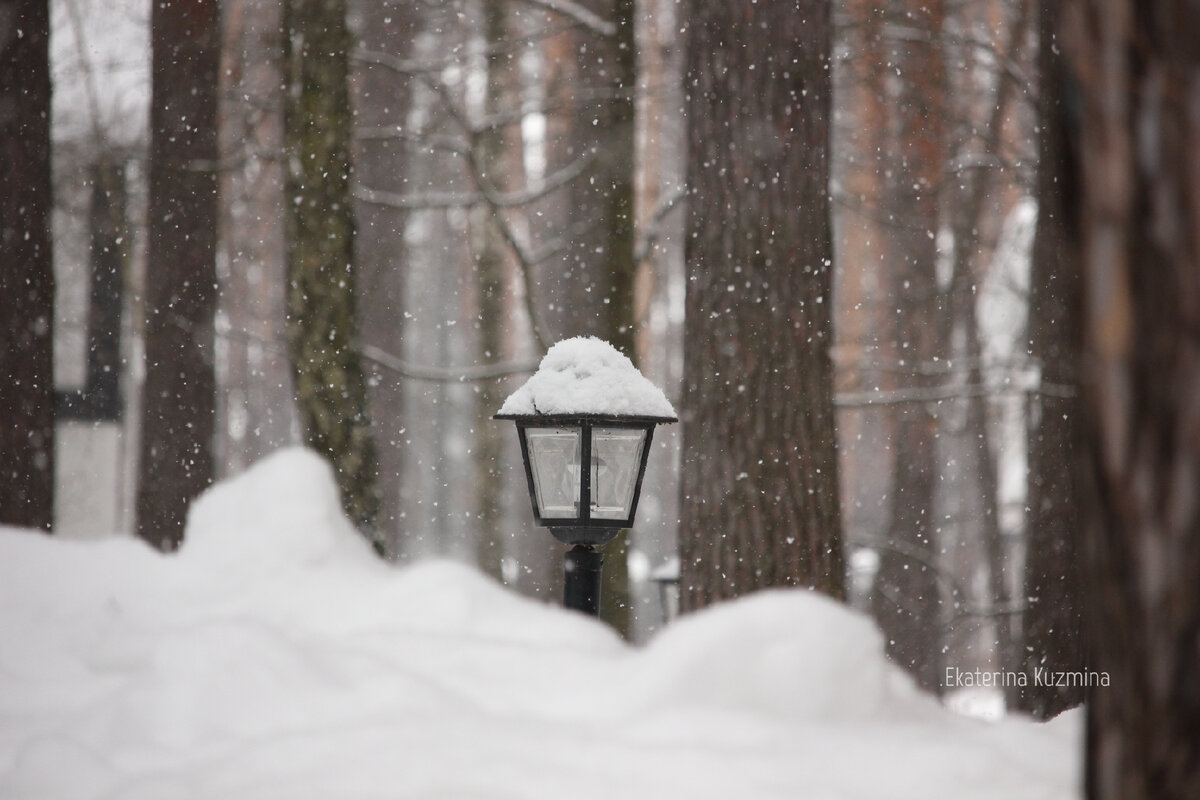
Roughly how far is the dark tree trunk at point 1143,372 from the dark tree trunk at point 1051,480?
18.8 feet

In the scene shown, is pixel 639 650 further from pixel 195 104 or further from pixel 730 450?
pixel 195 104

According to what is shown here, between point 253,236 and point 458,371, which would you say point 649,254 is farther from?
point 253,236

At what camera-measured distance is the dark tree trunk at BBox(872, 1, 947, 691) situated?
11.9m

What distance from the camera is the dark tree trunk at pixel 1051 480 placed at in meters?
7.21

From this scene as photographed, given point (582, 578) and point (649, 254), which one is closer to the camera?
point (582, 578)

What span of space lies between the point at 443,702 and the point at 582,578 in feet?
8.67

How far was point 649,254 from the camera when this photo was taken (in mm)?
10359

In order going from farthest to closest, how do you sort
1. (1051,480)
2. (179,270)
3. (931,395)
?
1. (179,270)
2. (931,395)
3. (1051,480)

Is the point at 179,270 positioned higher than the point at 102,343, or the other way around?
A: the point at 179,270

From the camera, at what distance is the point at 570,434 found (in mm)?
5039

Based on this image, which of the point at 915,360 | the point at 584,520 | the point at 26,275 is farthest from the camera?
the point at 915,360

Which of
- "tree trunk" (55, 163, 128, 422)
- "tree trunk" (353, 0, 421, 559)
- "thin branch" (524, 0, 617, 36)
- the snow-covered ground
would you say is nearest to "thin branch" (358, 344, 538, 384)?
"thin branch" (524, 0, 617, 36)

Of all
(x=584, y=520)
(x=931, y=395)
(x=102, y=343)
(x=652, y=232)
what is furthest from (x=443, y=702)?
(x=102, y=343)

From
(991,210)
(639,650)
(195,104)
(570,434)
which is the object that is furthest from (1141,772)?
(991,210)
